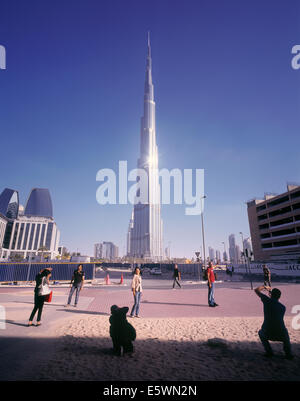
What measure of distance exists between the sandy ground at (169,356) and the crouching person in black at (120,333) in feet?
0.55

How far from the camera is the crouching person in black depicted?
4176 mm

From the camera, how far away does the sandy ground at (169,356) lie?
11.1 feet

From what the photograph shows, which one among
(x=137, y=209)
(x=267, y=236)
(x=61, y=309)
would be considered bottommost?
(x=61, y=309)

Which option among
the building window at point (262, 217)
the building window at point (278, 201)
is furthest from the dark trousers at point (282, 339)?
the building window at point (262, 217)

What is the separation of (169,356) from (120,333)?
1.09 metres

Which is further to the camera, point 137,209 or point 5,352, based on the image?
point 137,209

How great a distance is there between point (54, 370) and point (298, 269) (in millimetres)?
29018

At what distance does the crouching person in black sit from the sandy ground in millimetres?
168

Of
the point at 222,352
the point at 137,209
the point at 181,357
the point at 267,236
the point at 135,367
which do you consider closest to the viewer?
the point at 135,367

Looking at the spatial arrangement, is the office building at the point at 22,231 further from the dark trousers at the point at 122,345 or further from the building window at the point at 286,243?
the dark trousers at the point at 122,345
